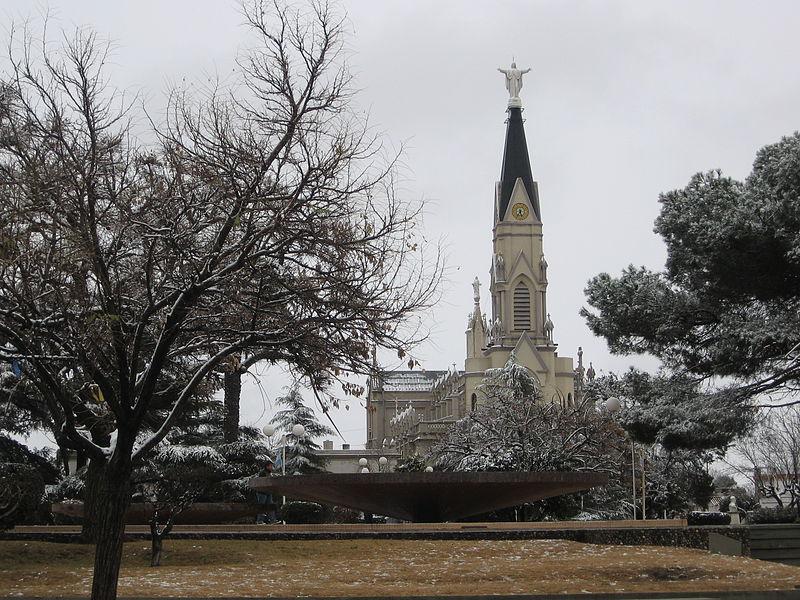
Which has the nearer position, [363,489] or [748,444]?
[363,489]

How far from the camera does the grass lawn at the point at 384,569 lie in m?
16.8

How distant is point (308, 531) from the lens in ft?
82.9

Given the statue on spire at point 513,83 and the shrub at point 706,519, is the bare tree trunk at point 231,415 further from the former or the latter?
the statue on spire at point 513,83

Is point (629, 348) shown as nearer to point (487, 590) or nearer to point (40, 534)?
point (487, 590)

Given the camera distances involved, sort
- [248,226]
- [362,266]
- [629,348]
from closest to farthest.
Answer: [248,226]
[362,266]
[629,348]

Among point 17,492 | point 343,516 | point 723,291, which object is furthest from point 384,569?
point 343,516

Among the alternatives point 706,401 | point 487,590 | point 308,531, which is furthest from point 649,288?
point 487,590

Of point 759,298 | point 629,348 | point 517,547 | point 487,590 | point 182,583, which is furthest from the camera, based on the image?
point 629,348

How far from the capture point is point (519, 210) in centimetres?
11275

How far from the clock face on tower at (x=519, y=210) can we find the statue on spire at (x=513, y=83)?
10.5 m

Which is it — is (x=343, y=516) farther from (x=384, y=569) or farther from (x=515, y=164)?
(x=515, y=164)

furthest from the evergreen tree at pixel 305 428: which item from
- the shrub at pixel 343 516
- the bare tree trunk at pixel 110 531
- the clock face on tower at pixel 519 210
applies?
the clock face on tower at pixel 519 210

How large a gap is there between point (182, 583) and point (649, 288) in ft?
46.6

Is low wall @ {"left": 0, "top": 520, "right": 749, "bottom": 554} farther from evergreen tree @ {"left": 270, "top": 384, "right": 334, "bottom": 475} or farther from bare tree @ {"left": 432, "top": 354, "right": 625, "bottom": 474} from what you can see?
evergreen tree @ {"left": 270, "top": 384, "right": 334, "bottom": 475}
